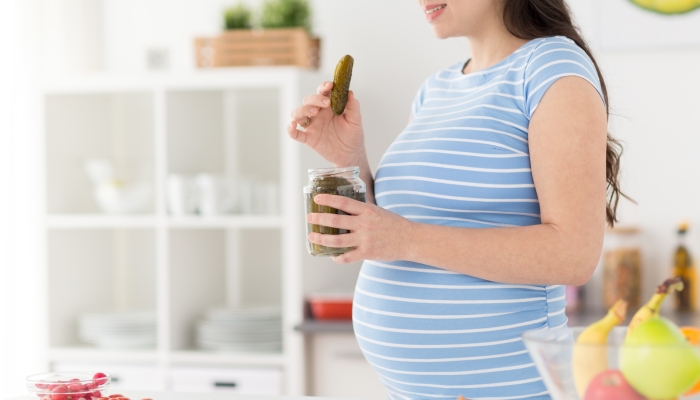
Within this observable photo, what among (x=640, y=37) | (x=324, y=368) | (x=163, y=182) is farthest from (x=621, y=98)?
(x=163, y=182)

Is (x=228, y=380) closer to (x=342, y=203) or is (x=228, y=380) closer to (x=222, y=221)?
(x=222, y=221)

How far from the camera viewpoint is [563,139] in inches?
39.4

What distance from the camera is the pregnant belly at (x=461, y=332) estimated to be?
1099 mm

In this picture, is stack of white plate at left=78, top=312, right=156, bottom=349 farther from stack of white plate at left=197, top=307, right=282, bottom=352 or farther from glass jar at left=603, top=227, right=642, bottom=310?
glass jar at left=603, top=227, right=642, bottom=310

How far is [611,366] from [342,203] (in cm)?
47

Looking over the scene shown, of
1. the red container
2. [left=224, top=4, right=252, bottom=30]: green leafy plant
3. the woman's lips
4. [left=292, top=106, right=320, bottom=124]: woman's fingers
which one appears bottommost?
the red container

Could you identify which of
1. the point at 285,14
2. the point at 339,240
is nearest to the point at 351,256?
the point at 339,240

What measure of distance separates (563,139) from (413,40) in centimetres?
164

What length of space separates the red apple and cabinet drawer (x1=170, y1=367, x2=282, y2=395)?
5.65 feet

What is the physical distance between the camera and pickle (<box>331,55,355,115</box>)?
116 cm

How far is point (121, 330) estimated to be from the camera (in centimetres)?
244

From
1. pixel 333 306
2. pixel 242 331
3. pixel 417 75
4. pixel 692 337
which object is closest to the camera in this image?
pixel 692 337

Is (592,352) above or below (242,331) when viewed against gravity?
above

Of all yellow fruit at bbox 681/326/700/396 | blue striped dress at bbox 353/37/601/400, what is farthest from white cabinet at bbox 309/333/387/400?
yellow fruit at bbox 681/326/700/396
